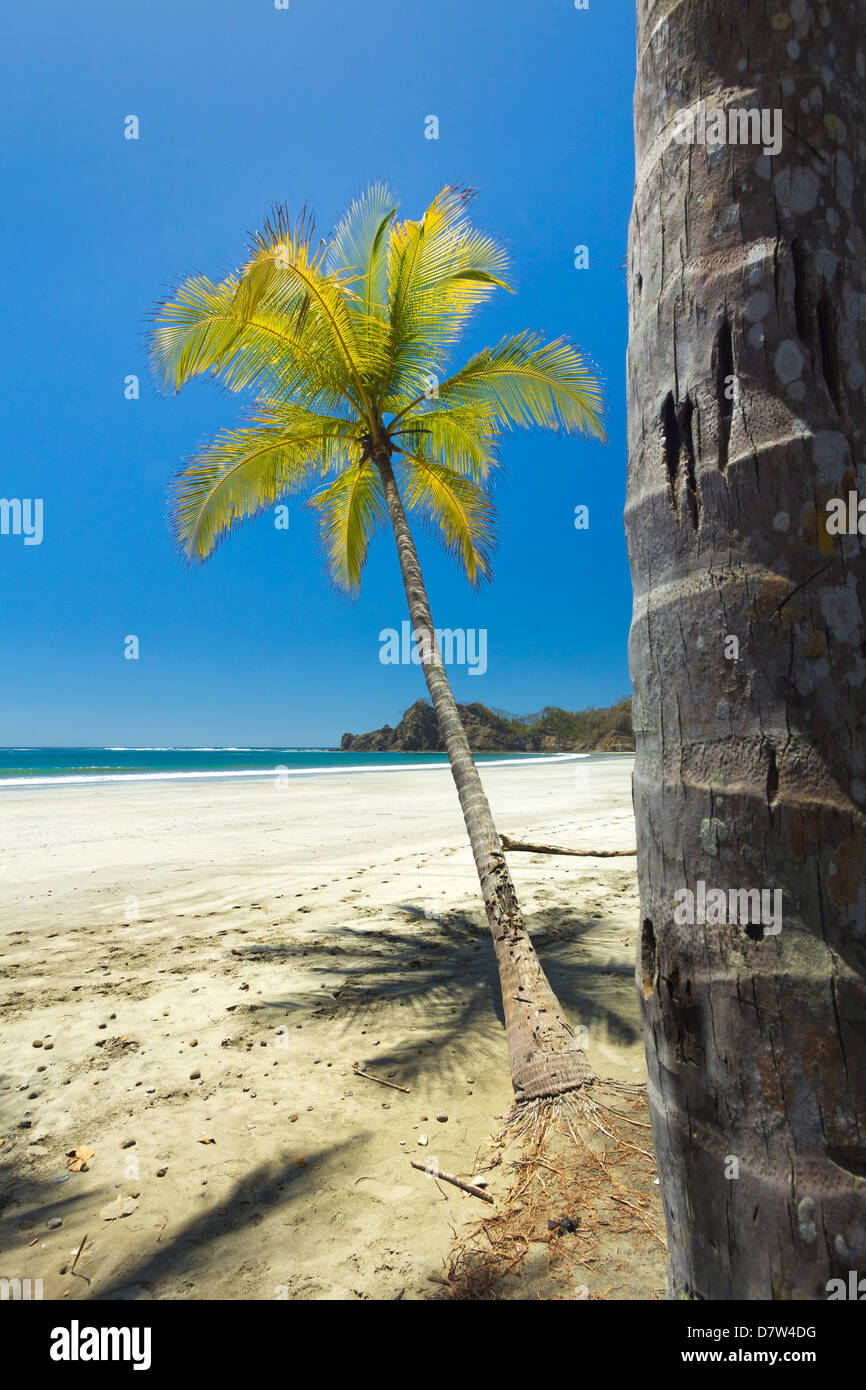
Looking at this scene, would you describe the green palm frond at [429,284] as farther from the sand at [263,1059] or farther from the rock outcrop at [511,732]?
the rock outcrop at [511,732]

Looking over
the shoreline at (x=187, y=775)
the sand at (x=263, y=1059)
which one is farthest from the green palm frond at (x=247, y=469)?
the shoreline at (x=187, y=775)

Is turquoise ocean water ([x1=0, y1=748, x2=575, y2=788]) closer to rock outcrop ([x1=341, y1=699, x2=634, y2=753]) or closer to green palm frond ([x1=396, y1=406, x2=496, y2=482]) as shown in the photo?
rock outcrop ([x1=341, y1=699, x2=634, y2=753])

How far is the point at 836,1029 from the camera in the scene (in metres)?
1.17

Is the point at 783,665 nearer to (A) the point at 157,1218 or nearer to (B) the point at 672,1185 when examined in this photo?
(B) the point at 672,1185

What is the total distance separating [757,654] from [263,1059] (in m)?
3.82

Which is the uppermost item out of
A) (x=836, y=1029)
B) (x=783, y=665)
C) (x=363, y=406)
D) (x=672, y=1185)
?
(x=363, y=406)

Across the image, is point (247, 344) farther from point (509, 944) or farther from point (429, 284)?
point (509, 944)

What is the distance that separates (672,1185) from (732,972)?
51 centimetres

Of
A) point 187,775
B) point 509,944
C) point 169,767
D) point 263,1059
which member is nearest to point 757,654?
point 509,944

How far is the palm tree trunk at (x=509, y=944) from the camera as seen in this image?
3.50 meters

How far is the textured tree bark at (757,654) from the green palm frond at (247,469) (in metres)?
6.45

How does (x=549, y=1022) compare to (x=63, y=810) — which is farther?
(x=63, y=810)

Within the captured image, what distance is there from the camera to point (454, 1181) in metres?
2.93
